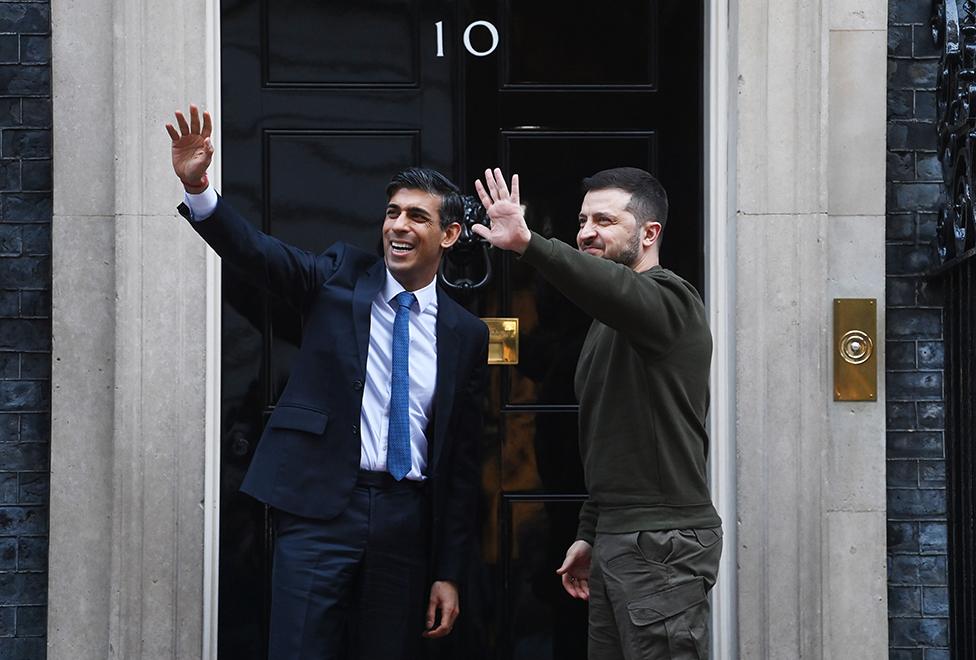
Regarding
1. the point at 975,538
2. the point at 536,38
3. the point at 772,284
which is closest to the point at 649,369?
the point at 772,284

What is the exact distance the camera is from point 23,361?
5.12 metres

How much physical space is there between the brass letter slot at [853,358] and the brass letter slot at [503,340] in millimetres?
1173

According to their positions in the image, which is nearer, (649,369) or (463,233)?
(649,369)

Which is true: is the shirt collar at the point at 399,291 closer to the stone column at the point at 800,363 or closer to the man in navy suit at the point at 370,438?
the man in navy suit at the point at 370,438

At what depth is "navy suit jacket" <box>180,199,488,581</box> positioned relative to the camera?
4191mm

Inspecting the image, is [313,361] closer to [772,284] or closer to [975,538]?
[772,284]

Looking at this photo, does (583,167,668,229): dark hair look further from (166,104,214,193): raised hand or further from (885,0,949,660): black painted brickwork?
(885,0,949,660): black painted brickwork

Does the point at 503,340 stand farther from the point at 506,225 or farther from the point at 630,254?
the point at 506,225

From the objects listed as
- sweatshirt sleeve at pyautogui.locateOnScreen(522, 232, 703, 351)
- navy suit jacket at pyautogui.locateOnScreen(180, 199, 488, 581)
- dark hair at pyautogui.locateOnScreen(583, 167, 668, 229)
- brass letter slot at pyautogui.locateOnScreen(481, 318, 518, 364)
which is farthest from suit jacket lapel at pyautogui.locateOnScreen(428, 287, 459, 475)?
brass letter slot at pyautogui.locateOnScreen(481, 318, 518, 364)

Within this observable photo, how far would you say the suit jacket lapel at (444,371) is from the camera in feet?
14.2

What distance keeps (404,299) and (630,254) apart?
79cm

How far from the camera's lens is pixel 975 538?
4.84 m

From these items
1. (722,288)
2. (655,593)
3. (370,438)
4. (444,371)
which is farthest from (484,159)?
(655,593)

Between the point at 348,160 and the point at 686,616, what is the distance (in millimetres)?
2369
